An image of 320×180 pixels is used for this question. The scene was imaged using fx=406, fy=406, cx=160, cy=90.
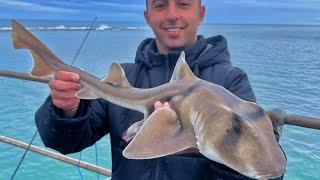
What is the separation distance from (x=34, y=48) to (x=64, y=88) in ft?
0.95

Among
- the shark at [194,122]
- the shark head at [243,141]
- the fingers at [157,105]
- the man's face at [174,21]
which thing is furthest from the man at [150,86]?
the shark head at [243,141]

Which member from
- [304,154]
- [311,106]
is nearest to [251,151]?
[304,154]

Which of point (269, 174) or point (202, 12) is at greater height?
point (202, 12)

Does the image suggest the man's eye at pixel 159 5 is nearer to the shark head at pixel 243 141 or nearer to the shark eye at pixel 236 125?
the shark head at pixel 243 141

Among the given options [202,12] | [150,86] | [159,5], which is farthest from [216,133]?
[202,12]

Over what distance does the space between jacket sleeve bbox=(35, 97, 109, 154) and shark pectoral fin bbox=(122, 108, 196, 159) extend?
0.77 m

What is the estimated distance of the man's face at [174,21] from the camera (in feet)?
8.22

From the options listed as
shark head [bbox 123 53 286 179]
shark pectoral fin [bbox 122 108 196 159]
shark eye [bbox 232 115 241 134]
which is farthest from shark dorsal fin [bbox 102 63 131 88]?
shark eye [bbox 232 115 241 134]

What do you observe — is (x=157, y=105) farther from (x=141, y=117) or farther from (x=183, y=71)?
(x=141, y=117)

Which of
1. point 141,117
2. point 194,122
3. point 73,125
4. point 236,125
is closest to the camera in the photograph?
point 236,125

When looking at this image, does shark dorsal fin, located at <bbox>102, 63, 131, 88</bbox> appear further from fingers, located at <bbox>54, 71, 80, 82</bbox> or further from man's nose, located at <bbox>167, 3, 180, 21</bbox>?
man's nose, located at <bbox>167, 3, 180, 21</bbox>

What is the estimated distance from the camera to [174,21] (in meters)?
2.51

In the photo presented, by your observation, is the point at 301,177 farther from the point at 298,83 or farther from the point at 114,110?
the point at 298,83

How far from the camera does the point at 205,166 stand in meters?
2.23
